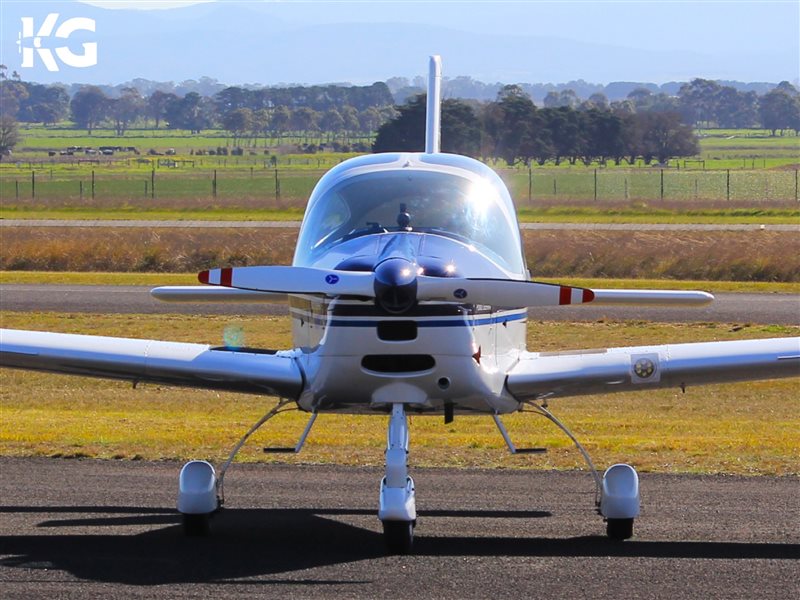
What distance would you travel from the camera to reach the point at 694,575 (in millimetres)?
7945

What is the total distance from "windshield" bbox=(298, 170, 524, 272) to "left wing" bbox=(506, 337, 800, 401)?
2.53 feet

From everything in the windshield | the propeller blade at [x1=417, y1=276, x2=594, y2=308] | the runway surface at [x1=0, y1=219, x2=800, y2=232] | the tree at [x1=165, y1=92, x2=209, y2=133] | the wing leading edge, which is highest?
the tree at [x1=165, y1=92, x2=209, y2=133]

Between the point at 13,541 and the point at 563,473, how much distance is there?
183 inches

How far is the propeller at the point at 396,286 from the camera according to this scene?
309 inches

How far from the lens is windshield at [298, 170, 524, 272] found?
9.10m

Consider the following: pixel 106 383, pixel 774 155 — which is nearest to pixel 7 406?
pixel 106 383

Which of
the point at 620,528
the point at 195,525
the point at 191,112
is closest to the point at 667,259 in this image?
the point at 620,528

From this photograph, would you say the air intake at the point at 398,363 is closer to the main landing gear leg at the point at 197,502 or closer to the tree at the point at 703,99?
the main landing gear leg at the point at 197,502

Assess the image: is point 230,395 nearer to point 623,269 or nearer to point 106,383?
point 106,383

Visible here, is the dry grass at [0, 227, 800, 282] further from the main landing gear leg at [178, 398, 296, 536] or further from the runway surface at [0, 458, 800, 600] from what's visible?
the main landing gear leg at [178, 398, 296, 536]

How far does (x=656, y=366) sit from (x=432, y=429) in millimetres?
5414

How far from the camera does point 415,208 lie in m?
9.14

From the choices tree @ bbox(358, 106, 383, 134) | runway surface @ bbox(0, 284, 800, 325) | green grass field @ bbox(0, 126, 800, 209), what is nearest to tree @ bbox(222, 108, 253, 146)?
green grass field @ bbox(0, 126, 800, 209)

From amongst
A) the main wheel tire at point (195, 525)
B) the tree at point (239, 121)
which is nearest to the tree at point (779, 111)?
the tree at point (239, 121)
